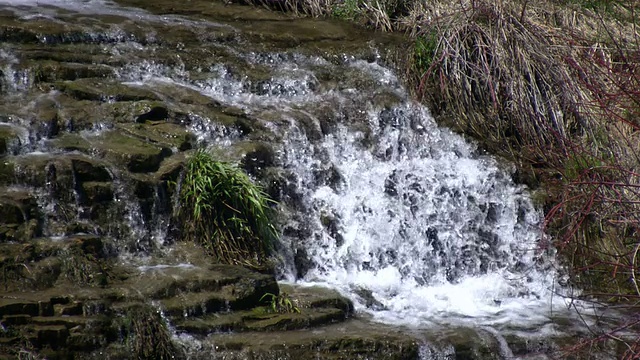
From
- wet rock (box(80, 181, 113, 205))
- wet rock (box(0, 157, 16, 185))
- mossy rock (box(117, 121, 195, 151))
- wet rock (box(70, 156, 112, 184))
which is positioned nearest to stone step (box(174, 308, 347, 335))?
wet rock (box(80, 181, 113, 205))

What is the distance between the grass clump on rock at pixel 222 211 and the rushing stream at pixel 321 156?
9.2 inches

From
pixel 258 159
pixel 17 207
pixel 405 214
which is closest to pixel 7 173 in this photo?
pixel 17 207

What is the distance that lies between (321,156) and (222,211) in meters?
A: 1.57

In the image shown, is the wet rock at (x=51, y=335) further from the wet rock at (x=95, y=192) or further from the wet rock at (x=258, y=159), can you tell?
the wet rock at (x=258, y=159)

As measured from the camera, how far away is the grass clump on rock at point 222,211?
7836mm

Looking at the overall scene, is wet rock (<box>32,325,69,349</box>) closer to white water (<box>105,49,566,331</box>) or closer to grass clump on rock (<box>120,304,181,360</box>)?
grass clump on rock (<box>120,304,181,360</box>)

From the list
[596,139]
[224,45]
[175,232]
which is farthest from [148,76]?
[596,139]

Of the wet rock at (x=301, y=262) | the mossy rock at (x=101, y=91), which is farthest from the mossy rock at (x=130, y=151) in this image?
the wet rock at (x=301, y=262)

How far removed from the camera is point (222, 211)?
26.0ft

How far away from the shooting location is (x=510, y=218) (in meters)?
9.30

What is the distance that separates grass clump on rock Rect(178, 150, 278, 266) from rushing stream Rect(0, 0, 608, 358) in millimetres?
233

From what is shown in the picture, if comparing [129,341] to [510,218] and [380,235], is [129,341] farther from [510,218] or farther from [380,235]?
[510,218]

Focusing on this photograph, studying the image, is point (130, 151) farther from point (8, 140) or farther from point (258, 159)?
point (258, 159)

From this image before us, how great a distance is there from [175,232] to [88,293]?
1.27m
